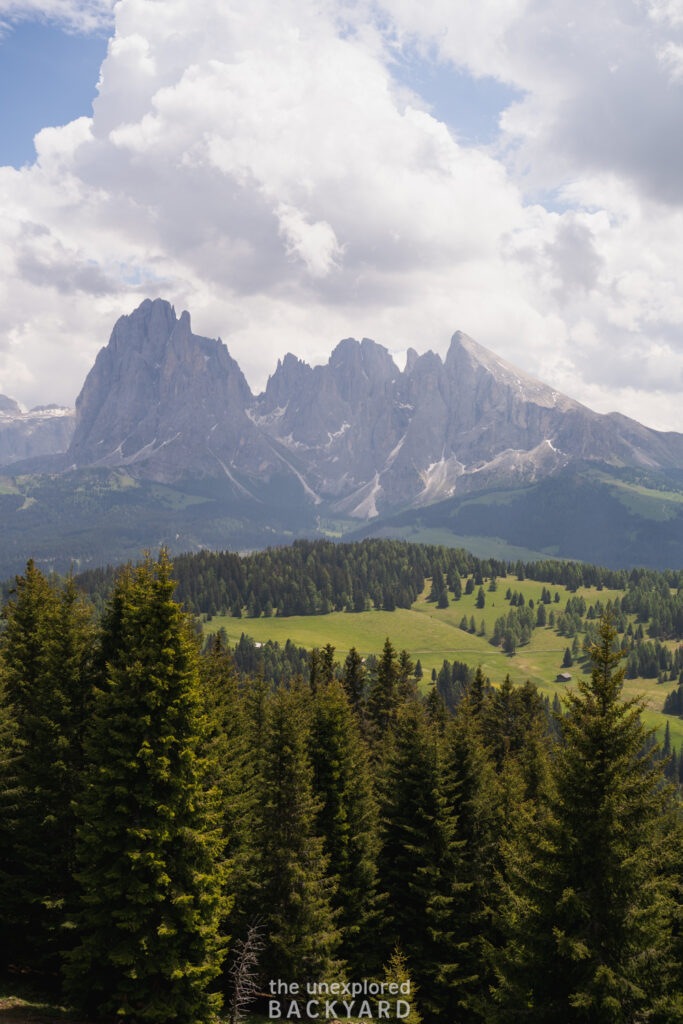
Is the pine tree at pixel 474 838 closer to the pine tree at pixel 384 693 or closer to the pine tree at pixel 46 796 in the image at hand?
the pine tree at pixel 46 796

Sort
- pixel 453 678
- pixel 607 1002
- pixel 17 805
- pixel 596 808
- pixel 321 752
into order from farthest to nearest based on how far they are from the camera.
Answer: pixel 453 678 → pixel 321 752 → pixel 17 805 → pixel 596 808 → pixel 607 1002

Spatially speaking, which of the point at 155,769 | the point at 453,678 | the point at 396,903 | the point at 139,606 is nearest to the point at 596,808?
the point at 155,769

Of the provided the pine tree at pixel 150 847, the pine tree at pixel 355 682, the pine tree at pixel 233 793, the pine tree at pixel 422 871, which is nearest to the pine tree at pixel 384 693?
the pine tree at pixel 355 682

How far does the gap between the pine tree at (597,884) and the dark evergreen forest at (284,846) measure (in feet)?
Answer: 0.29

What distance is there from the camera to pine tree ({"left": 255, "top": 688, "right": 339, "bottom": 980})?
114 ft

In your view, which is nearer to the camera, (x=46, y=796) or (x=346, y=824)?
(x=46, y=796)

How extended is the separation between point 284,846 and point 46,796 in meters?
12.4

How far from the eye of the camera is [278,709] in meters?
37.2

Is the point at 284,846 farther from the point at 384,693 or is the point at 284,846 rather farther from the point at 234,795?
the point at 384,693

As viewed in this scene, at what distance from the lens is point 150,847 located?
90.5ft

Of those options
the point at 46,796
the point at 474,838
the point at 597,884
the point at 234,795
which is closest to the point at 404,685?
the point at 474,838

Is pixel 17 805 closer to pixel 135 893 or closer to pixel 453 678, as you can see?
pixel 135 893

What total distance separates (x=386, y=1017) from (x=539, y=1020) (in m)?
12.8

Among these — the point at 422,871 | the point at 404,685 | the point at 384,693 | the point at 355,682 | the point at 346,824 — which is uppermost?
the point at 404,685
